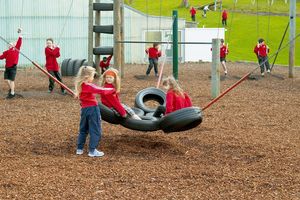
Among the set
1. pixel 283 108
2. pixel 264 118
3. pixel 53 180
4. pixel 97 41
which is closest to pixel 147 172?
pixel 53 180

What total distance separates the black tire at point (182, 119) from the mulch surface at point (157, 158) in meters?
0.39

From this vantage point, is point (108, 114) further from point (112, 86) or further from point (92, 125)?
point (92, 125)

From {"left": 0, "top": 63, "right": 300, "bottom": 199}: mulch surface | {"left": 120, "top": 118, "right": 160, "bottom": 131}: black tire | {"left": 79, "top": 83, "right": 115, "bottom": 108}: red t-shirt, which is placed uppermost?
{"left": 79, "top": 83, "right": 115, "bottom": 108}: red t-shirt

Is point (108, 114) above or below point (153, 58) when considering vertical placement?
below

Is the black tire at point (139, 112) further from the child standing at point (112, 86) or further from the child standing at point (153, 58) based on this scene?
the child standing at point (153, 58)

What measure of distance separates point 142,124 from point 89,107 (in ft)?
2.96

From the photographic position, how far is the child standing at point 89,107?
28.8 ft

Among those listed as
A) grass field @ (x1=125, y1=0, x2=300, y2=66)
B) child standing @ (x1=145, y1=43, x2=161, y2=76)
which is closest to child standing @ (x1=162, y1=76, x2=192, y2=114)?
child standing @ (x1=145, y1=43, x2=161, y2=76)

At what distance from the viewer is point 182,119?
8914 mm

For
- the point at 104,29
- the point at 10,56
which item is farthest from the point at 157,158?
the point at 104,29

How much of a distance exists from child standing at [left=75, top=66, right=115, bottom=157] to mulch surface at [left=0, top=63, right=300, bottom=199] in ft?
0.58

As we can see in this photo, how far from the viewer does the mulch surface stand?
689cm

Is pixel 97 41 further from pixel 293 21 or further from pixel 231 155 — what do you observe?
pixel 231 155

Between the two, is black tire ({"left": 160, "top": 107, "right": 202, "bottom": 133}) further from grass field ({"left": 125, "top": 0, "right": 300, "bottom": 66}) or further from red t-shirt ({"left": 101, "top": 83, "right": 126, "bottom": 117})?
grass field ({"left": 125, "top": 0, "right": 300, "bottom": 66})
